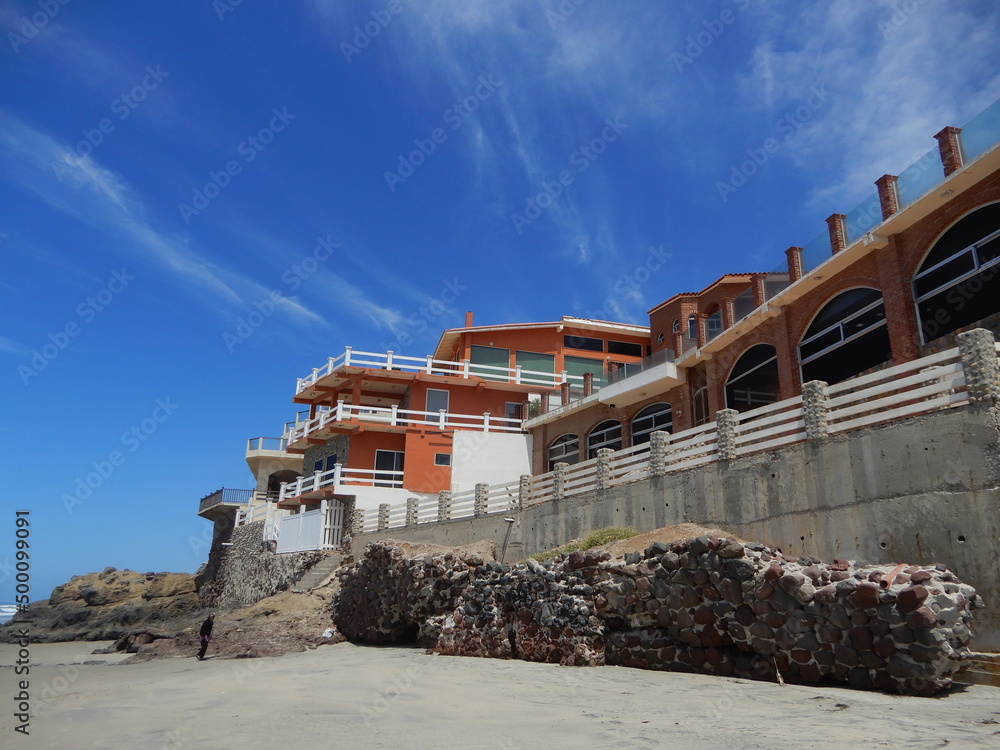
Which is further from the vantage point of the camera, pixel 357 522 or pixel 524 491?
pixel 357 522

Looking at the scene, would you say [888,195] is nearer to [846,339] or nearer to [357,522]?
[846,339]

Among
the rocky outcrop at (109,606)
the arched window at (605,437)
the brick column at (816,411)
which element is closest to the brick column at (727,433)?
the brick column at (816,411)

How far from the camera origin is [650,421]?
2798 cm

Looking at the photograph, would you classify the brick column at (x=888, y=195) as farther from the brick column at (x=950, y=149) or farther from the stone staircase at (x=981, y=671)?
the stone staircase at (x=981, y=671)

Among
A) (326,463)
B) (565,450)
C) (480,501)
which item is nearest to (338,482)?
(326,463)

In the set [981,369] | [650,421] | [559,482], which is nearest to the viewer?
[981,369]

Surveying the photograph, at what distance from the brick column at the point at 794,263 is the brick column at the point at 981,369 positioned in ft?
32.6

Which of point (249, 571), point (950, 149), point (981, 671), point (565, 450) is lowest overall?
point (981, 671)

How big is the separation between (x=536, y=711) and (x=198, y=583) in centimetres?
4206

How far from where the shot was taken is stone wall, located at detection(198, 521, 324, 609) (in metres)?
29.4

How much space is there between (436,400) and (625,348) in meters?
11.6

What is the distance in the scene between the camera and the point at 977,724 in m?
6.88

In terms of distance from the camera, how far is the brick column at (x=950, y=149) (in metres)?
14.8

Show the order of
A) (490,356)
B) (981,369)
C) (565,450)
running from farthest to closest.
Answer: (490,356) < (565,450) < (981,369)
